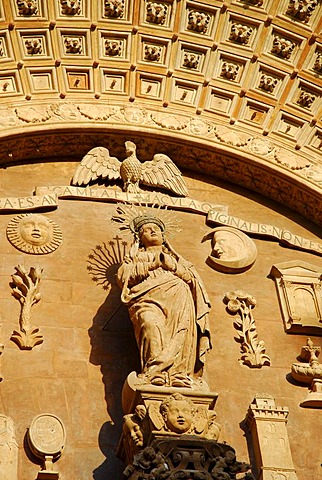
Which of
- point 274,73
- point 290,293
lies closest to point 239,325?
point 290,293

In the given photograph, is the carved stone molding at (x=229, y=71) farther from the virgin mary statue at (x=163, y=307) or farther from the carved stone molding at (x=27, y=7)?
the virgin mary statue at (x=163, y=307)

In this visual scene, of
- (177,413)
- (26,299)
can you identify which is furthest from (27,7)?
(177,413)

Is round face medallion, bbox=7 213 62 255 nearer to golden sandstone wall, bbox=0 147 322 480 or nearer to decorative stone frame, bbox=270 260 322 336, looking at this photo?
golden sandstone wall, bbox=0 147 322 480

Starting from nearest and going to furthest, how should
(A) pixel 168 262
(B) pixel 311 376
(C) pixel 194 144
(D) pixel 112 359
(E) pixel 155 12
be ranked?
1. (D) pixel 112 359
2. (A) pixel 168 262
3. (B) pixel 311 376
4. (C) pixel 194 144
5. (E) pixel 155 12

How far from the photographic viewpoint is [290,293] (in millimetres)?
12641

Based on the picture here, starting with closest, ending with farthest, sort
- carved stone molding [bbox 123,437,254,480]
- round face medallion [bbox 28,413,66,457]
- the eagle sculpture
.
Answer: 1. carved stone molding [bbox 123,437,254,480]
2. round face medallion [bbox 28,413,66,457]
3. the eagle sculpture

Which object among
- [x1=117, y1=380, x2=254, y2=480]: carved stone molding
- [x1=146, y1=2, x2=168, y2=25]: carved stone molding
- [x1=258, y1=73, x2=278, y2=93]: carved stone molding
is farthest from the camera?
[x1=258, y1=73, x2=278, y2=93]: carved stone molding

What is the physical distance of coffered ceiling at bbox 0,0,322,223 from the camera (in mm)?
14102

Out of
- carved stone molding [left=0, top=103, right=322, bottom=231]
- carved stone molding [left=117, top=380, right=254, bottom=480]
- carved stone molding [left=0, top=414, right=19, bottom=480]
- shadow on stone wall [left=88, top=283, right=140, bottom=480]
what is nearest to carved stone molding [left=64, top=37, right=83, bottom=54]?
carved stone molding [left=0, top=103, right=322, bottom=231]

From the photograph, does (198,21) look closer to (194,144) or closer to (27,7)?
(194,144)

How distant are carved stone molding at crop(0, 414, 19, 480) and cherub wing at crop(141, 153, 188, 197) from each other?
4.60 m

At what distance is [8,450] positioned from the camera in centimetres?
978

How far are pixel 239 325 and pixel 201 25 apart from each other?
494 cm

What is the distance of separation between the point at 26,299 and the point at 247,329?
2606 millimetres
